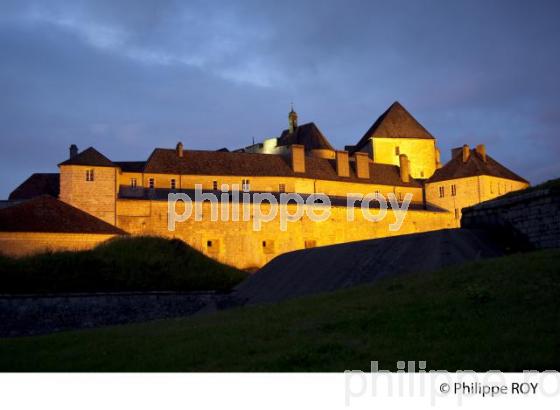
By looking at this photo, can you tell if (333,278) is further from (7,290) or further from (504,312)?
(7,290)

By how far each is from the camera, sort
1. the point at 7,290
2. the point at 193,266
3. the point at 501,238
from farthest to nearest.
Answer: the point at 193,266
the point at 7,290
the point at 501,238

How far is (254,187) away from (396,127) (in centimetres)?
2151

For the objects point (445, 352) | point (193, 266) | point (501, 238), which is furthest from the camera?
point (193, 266)

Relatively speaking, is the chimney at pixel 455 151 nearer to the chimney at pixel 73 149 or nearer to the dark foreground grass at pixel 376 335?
the chimney at pixel 73 149

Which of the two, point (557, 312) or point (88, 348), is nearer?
point (557, 312)

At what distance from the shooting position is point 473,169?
5922cm

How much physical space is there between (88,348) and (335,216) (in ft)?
126

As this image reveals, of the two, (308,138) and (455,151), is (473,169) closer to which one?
(455,151)

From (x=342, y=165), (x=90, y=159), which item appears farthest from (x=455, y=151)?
(x=90, y=159)

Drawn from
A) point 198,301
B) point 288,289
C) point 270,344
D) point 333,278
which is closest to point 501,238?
point 333,278

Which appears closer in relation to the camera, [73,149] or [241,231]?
[241,231]

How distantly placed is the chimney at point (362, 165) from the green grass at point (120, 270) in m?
26.3

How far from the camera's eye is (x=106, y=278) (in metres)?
30.1

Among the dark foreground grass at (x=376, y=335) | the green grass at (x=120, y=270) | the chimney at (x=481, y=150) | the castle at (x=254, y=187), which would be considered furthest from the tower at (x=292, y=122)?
the dark foreground grass at (x=376, y=335)
